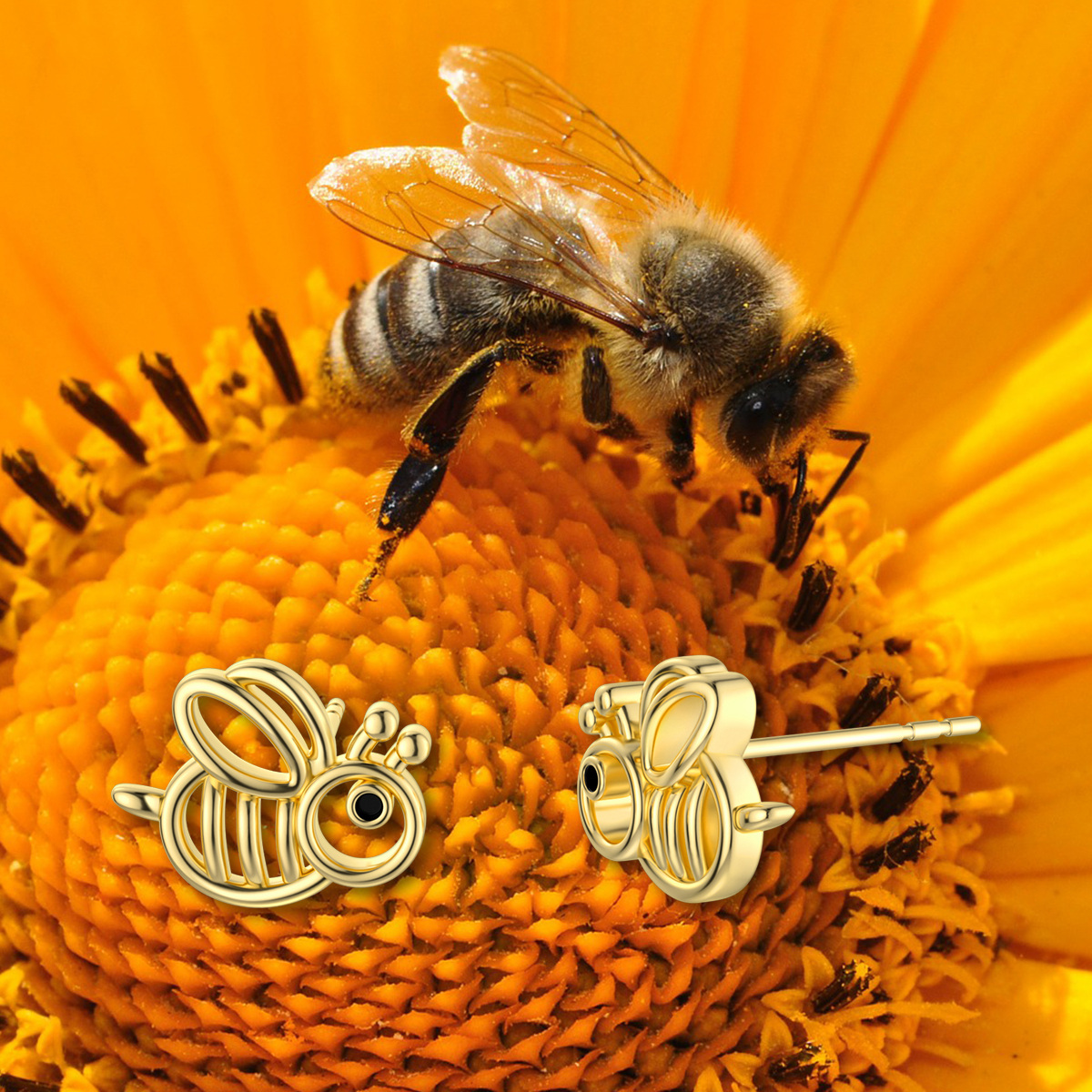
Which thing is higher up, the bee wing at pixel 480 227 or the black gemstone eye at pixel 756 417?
the bee wing at pixel 480 227

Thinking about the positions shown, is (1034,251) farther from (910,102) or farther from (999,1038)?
(999,1038)

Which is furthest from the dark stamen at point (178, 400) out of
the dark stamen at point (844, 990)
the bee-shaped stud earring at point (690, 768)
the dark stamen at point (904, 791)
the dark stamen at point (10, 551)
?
the dark stamen at point (844, 990)

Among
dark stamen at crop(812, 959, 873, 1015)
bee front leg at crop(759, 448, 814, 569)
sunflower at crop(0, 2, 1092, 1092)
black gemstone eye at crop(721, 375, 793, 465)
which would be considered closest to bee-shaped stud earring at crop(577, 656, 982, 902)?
sunflower at crop(0, 2, 1092, 1092)

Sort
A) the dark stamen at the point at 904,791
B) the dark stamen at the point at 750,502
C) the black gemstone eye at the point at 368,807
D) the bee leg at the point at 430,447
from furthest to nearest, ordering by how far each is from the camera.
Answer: the dark stamen at the point at 750,502
the dark stamen at the point at 904,791
the bee leg at the point at 430,447
the black gemstone eye at the point at 368,807

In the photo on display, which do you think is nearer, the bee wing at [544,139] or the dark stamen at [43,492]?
the bee wing at [544,139]

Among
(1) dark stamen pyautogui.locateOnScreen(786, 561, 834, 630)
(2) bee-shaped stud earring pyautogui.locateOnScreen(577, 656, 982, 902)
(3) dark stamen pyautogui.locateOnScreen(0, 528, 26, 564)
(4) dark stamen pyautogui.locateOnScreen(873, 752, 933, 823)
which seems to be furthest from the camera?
(3) dark stamen pyautogui.locateOnScreen(0, 528, 26, 564)

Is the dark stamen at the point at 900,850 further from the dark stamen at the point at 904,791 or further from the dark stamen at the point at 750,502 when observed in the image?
the dark stamen at the point at 750,502

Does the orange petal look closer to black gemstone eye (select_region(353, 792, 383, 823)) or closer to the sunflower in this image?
the sunflower
